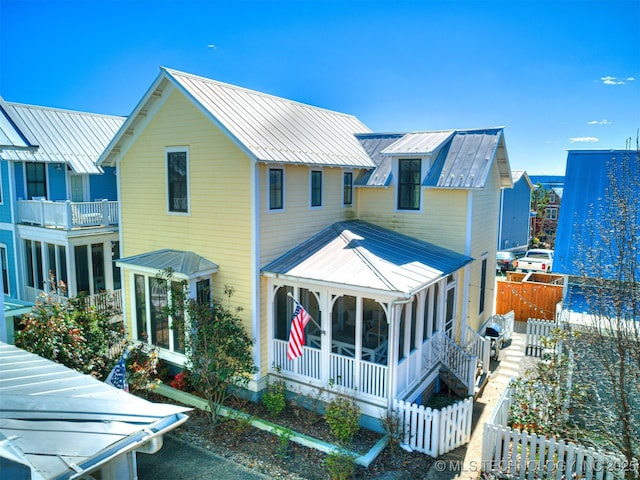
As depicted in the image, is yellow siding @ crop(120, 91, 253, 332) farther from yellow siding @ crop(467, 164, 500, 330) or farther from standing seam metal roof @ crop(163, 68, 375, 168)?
yellow siding @ crop(467, 164, 500, 330)

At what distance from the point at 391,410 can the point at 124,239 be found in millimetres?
10103

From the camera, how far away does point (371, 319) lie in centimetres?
1465

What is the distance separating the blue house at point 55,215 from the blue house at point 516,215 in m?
30.7

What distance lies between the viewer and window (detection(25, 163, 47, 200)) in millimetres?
17984

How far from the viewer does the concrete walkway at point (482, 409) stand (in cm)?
930

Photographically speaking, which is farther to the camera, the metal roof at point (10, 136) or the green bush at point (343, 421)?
the green bush at point (343, 421)

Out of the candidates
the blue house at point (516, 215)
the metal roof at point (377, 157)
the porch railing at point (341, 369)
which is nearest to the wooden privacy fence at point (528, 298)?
the metal roof at point (377, 157)

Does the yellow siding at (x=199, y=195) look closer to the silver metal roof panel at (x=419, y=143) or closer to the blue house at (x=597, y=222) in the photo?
the silver metal roof panel at (x=419, y=143)

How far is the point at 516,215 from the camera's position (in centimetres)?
4053

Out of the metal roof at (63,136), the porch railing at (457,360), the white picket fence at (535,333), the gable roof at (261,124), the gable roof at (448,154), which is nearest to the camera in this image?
the gable roof at (261,124)

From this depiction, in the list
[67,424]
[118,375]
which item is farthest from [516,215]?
[67,424]

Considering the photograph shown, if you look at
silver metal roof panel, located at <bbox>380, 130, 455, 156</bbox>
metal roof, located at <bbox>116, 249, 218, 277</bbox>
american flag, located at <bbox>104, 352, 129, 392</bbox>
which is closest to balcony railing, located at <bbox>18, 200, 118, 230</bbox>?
metal roof, located at <bbox>116, 249, 218, 277</bbox>

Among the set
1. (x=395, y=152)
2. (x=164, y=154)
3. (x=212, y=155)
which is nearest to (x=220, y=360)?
(x=212, y=155)

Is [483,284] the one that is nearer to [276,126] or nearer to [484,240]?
[484,240]
